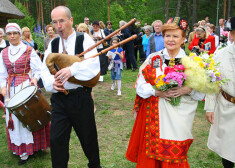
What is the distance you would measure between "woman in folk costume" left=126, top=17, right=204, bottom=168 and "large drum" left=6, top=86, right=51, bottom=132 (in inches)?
61.5

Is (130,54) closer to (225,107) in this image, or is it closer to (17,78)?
(17,78)

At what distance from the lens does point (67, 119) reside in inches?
119

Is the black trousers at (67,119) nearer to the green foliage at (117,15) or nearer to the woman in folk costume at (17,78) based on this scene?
the woman in folk costume at (17,78)

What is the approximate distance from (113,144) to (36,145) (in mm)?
1337

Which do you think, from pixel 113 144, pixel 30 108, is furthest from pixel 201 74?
pixel 113 144

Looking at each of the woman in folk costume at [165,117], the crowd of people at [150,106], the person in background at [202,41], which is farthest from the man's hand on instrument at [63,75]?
the person in background at [202,41]

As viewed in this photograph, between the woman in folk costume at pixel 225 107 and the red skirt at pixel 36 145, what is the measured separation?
270 cm

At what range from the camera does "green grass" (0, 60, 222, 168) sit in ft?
12.8

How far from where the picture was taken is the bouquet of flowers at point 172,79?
8.09 feet

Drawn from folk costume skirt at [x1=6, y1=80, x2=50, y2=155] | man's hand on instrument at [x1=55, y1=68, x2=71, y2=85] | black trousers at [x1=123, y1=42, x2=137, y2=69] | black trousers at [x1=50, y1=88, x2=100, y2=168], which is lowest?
folk costume skirt at [x1=6, y1=80, x2=50, y2=155]

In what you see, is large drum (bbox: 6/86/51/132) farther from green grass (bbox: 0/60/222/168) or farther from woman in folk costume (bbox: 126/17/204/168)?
woman in folk costume (bbox: 126/17/204/168)

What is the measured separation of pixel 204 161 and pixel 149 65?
2.03 metres

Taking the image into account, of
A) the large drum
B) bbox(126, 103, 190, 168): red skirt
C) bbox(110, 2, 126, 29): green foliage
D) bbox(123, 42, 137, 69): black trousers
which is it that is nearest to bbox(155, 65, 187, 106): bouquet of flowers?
bbox(126, 103, 190, 168): red skirt

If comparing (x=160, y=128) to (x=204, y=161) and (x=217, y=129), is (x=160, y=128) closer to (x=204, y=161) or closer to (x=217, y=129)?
(x=217, y=129)
